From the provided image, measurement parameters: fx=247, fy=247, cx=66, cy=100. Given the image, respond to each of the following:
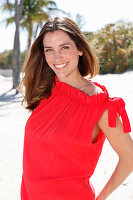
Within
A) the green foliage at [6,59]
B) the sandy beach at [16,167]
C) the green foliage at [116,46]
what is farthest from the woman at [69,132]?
the green foliage at [6,59]

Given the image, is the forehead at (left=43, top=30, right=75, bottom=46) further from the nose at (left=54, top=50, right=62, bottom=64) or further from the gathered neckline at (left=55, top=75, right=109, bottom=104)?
the gathered neckline at (left=55, top=75, right=109, bottom=104)

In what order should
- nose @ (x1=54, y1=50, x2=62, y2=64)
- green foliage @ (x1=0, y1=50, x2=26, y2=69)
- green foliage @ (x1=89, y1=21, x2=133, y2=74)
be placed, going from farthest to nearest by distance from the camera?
green foliage @ (x1=0, y1=50, x2=26, y2=69), green foliage @ (x1=89, y1=21, x2=133, y2=74), nose @ (x1=54, y1=50, x2=62, y2=64)

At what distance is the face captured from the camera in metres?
1.49

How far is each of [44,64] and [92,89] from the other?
56cm

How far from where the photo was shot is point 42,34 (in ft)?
5.30

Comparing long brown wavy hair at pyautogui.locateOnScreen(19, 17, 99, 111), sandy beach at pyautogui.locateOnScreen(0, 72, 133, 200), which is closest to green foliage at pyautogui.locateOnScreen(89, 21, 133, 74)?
sandy beach at pyautogui.locateOnScreen(0, 72, 133, 200)

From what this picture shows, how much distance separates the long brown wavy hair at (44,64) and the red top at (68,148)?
0.31m

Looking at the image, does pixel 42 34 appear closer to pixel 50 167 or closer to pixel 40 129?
pixel 40 129

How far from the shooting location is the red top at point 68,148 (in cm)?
127

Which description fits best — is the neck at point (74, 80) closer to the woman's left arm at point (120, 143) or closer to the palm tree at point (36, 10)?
the woman's left arm at point (120, 143)

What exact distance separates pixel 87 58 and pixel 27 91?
1.73 ft

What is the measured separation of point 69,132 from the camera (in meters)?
1.29

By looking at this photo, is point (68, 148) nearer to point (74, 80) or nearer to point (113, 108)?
point (113, 108)

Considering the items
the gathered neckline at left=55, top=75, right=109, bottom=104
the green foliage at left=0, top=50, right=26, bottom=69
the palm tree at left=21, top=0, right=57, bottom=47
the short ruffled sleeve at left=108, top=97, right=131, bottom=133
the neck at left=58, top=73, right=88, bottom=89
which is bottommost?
the green foliage at left=0, top=50, right=26, bottom=69
